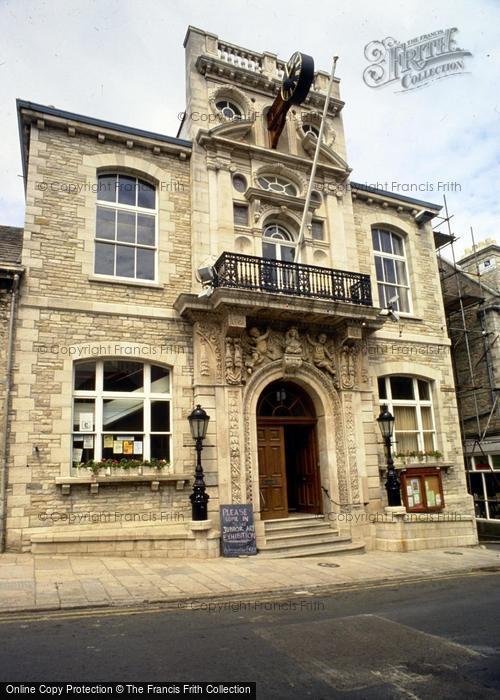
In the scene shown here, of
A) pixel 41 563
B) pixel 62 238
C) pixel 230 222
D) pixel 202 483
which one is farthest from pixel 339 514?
pixel 62 238

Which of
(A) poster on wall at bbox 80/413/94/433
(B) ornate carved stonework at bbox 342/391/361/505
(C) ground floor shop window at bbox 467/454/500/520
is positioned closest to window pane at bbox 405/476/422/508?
(B) ornate carved stonework at bbox 342/391/361/505

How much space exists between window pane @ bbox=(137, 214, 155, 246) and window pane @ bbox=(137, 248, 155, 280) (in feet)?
0.83

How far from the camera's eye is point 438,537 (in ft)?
42.3

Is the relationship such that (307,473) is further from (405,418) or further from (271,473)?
(405,418)

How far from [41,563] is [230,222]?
30.0 feet

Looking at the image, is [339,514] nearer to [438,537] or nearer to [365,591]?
[438,537]

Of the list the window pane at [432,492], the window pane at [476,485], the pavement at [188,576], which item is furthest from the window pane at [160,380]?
the window pane at [476,485]

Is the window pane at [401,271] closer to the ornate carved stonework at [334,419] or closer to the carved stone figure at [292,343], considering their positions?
the ornate carved stonework at [334,419]

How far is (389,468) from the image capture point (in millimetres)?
13203

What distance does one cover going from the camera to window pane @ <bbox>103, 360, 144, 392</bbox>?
39.3 ft

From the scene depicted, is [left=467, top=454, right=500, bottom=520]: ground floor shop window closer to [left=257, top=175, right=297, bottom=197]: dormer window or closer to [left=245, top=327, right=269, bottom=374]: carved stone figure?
[left=245, top=327, right=269, bottom=374]: carved stone figure

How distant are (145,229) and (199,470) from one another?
20.8ft

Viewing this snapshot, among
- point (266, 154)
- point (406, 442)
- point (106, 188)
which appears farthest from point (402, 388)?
point (106, 188)

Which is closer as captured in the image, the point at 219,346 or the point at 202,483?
the point at 202,483
